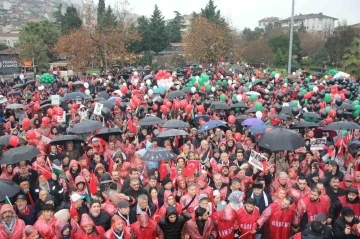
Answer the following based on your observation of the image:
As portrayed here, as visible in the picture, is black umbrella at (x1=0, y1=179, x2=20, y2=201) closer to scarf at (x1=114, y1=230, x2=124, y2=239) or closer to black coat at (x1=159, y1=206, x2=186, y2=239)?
scarf at (x1=114, y1=230, x2=124, y2=239)

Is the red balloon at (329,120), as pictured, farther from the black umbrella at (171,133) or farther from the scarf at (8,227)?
the scarf at (8,227)

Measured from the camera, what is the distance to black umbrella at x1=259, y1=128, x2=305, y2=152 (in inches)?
292

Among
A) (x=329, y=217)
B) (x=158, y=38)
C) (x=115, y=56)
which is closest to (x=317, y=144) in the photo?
(x=329, y=217)

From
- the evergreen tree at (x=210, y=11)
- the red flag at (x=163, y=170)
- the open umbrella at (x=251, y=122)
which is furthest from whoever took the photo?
the evergreen tree at (x=210, y=11)

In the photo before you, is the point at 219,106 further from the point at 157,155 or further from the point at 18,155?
the point at 18,155

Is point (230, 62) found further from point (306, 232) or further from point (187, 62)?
point (306, 232)

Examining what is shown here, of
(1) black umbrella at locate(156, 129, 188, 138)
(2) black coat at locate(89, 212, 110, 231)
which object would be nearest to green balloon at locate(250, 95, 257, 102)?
(1) black umbrella at locate(156, 129, 188, 138)

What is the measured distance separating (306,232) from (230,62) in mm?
38100

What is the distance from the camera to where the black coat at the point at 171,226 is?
17.5 ft

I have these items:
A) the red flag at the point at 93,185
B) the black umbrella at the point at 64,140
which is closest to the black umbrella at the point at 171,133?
the black umbrella at the point at 64,140

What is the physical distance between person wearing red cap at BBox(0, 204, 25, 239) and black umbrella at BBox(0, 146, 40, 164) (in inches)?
71.1

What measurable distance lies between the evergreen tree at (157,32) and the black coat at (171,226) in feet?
142

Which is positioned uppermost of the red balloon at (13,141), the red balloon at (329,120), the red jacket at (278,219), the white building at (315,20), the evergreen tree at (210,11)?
the white building at (315,20)

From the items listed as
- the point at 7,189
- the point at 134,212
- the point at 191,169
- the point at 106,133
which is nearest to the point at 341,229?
the point at 191,169
